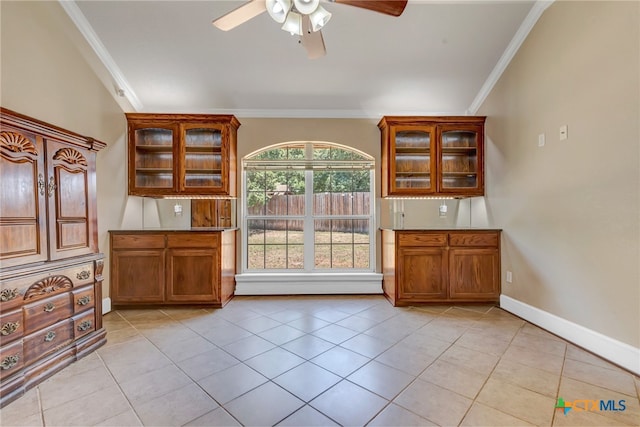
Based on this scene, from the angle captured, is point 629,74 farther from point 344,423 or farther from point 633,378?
point 344,423

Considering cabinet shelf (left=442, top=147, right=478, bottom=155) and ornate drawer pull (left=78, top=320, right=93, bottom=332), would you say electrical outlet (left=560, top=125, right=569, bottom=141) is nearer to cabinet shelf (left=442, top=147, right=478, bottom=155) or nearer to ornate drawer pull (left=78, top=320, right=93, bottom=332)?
cabinet shelf (left=442, top=147, right=478, bottom=155)

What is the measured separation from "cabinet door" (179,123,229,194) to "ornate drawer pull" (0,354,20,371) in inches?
86.6

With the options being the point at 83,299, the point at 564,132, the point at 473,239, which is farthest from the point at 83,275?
the point at 564,132

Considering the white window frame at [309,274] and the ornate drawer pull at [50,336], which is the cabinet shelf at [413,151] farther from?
the ornate drawer pull at [50,336]

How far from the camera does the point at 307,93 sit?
3730 millimetres

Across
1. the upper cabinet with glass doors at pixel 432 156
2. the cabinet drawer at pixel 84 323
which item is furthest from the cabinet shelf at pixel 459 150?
the cabinet drawer at pixel 84 323

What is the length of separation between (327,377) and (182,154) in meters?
3.05

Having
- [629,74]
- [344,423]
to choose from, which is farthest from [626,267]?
[344,423]

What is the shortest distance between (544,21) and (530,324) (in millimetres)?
2914

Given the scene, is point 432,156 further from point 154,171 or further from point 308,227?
point 154,171

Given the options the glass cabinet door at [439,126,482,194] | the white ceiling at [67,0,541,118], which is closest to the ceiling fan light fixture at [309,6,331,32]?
the white ceiling at [67,0,541,118]

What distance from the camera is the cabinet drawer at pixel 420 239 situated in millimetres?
3502

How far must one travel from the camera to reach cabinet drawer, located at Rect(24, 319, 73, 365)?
1919 mm

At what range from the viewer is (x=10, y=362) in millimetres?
1788
